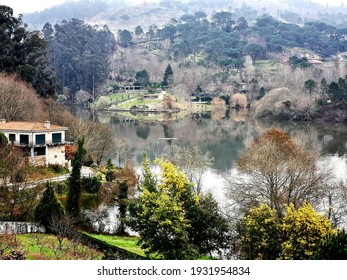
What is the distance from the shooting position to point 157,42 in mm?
141000

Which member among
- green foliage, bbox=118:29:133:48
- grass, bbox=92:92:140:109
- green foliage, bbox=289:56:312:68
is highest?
green foliage, bbox=118:29:133:48

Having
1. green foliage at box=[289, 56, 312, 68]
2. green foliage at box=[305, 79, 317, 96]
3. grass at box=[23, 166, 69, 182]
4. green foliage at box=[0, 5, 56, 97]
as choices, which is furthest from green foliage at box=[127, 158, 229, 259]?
green foliage at box=[289, 56, 312, 68]

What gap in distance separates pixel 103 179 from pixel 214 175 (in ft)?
21.5

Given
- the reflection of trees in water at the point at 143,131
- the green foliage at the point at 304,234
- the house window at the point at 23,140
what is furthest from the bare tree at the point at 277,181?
the reflection of trees in water at the point at 143,131

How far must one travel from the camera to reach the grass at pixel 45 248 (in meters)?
13.4

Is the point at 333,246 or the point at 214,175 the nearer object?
the point at 333,246

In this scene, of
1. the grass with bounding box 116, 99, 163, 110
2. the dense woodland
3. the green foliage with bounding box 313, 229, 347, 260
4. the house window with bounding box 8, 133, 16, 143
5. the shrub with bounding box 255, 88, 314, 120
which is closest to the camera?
the green foliage with bounding box 313, 229, 347, 260

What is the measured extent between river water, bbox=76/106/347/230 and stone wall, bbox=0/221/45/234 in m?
8.65

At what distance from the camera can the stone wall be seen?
17.6 m

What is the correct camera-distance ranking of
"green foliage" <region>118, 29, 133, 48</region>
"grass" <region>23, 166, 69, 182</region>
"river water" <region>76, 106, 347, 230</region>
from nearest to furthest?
1. "grass" <region>23, 166, 69, 182</region>
2. "river water" <region>76, 106, 347, 230</region>
3. "green foliage" <region>118, 29, 133, 48</region>

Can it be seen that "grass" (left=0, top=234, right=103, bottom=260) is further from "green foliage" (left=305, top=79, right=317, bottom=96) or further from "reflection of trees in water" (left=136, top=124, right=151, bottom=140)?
"green foliage" (left=305, top=79, right=317, bottom=96)

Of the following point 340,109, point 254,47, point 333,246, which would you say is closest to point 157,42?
point 254,47

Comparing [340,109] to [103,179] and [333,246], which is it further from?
[333,246]

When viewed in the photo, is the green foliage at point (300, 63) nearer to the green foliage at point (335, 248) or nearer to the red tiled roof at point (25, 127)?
the red tiled roof at point (25, 127)
